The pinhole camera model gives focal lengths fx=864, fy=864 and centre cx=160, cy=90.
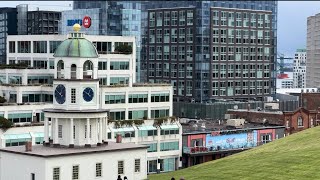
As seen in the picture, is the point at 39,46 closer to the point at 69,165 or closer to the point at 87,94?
the point at 87,94

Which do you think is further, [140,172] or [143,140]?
[143,140]

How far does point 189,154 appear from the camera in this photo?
140m

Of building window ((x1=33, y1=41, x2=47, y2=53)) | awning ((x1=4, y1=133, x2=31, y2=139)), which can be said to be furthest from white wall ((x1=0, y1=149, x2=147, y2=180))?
building window ((x1=33, y1=41, x2=47, y2=53))

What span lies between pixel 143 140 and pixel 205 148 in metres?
13.1

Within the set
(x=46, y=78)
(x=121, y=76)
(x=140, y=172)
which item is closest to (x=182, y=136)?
(x=121, y=76)

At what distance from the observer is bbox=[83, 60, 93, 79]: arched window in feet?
293

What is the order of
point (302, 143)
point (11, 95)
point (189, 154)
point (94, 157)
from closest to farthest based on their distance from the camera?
1. point (94, 157)
2. point (302, 143)
3. point (11, 95)
4. point (189, 154)

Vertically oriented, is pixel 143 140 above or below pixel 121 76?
below

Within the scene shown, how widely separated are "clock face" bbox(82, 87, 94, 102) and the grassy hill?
14046 millimetres

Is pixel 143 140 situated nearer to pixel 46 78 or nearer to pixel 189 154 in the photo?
pixel 189 154

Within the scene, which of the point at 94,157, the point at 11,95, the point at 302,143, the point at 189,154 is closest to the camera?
the point at 94,157

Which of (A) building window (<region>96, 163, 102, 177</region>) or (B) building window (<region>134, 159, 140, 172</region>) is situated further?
(B) building window (<region>134, 159, 140, 172</region>)

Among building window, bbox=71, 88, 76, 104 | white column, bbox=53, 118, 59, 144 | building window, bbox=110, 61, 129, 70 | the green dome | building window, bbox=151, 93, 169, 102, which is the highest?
the green dome

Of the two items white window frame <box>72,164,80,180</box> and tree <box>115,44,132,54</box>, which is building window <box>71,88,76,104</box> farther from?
tree <box>115,44,132,54</box>
